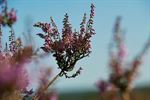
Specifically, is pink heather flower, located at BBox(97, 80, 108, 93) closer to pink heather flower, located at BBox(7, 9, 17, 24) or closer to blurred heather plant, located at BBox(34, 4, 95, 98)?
pink heather flower, located at BBox(7, 9, 17, 24)

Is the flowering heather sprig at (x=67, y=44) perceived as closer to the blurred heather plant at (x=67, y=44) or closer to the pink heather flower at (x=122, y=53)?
the blurred heather plant at (x=67, y=44)

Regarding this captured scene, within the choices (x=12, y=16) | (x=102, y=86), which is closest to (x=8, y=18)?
(x=12, y=16)

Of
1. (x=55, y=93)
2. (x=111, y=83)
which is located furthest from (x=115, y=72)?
(x=55, y=93)

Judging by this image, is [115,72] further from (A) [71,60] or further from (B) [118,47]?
(A) [71,60]

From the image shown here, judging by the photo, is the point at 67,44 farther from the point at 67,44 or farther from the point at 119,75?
the point at 119,75

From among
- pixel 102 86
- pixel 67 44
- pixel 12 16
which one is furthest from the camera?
pixel 102 86

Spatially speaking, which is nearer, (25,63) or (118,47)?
(25,63)

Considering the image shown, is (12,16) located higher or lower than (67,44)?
higher

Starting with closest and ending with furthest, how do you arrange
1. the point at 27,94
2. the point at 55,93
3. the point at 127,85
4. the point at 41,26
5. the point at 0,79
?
1. the point at 0,79
2. the point at 27,94
3. the point at 41,26
4. the point at 55,93
5. the point at 127,85
